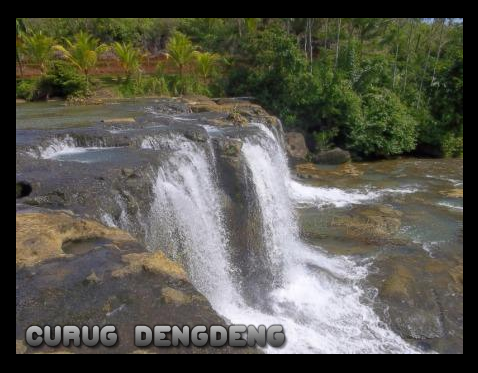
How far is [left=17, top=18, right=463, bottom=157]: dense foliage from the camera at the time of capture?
19375 millimetres

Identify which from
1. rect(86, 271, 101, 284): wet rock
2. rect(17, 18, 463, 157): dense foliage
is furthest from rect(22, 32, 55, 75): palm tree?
rect(86, 271, 101, 284): wet rock

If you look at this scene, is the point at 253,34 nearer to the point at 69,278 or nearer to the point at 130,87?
the point at 130,87

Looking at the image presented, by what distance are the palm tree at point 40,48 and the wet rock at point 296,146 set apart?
1581cm

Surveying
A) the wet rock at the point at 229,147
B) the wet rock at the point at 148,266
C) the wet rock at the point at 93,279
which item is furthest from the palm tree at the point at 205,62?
the wet rock at the point at 93,279

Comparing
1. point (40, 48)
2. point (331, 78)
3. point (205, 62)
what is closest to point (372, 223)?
point (331, 78)

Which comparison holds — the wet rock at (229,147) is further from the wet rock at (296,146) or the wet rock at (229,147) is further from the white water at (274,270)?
the wet rock at (296,146)

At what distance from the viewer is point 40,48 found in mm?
23594

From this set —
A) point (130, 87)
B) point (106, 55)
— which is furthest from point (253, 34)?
point (106, 55)

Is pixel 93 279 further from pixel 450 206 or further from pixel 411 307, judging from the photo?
pixel 450 206

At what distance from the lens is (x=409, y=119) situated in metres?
19.7

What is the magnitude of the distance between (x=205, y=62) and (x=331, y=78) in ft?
29.1

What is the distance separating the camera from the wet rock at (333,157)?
18.0m

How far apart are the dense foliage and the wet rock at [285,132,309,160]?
1187 mm
